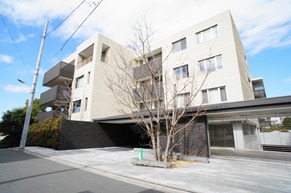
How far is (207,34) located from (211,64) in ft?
10.4

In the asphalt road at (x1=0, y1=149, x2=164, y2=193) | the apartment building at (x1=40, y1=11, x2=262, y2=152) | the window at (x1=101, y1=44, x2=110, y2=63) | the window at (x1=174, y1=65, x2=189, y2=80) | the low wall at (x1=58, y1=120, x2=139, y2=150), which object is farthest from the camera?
the window at (x1=101, y1=44, x2=110, y2=63)

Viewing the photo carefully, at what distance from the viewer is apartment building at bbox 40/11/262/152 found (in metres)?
11.4

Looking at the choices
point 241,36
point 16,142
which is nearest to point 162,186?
point 241,36

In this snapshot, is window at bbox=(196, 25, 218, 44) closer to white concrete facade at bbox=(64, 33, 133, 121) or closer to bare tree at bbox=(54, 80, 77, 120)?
white concrete facade at bbox=(64, 33, 133, 121)

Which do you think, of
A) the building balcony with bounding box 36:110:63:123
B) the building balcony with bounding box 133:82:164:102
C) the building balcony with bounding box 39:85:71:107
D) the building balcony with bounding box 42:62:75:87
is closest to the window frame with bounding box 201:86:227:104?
the building balcony with bounding box 133:82:164:102

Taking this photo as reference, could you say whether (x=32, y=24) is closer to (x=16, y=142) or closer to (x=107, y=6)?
(x=107, y=6)

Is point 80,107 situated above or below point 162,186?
above

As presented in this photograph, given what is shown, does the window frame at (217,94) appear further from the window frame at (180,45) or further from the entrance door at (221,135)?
the window frame at (180,45)

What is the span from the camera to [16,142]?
19016 millimetres

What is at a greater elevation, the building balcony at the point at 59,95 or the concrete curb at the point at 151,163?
the building balcony at the point at 59,95

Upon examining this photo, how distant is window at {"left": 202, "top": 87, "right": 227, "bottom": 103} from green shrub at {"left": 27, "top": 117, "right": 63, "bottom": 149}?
40.0 feet

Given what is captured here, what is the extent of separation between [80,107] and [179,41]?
41.0ft

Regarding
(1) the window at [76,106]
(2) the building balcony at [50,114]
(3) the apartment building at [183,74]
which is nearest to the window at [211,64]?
(3) the apartment building at [183,74]

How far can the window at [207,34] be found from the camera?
12953 mm
